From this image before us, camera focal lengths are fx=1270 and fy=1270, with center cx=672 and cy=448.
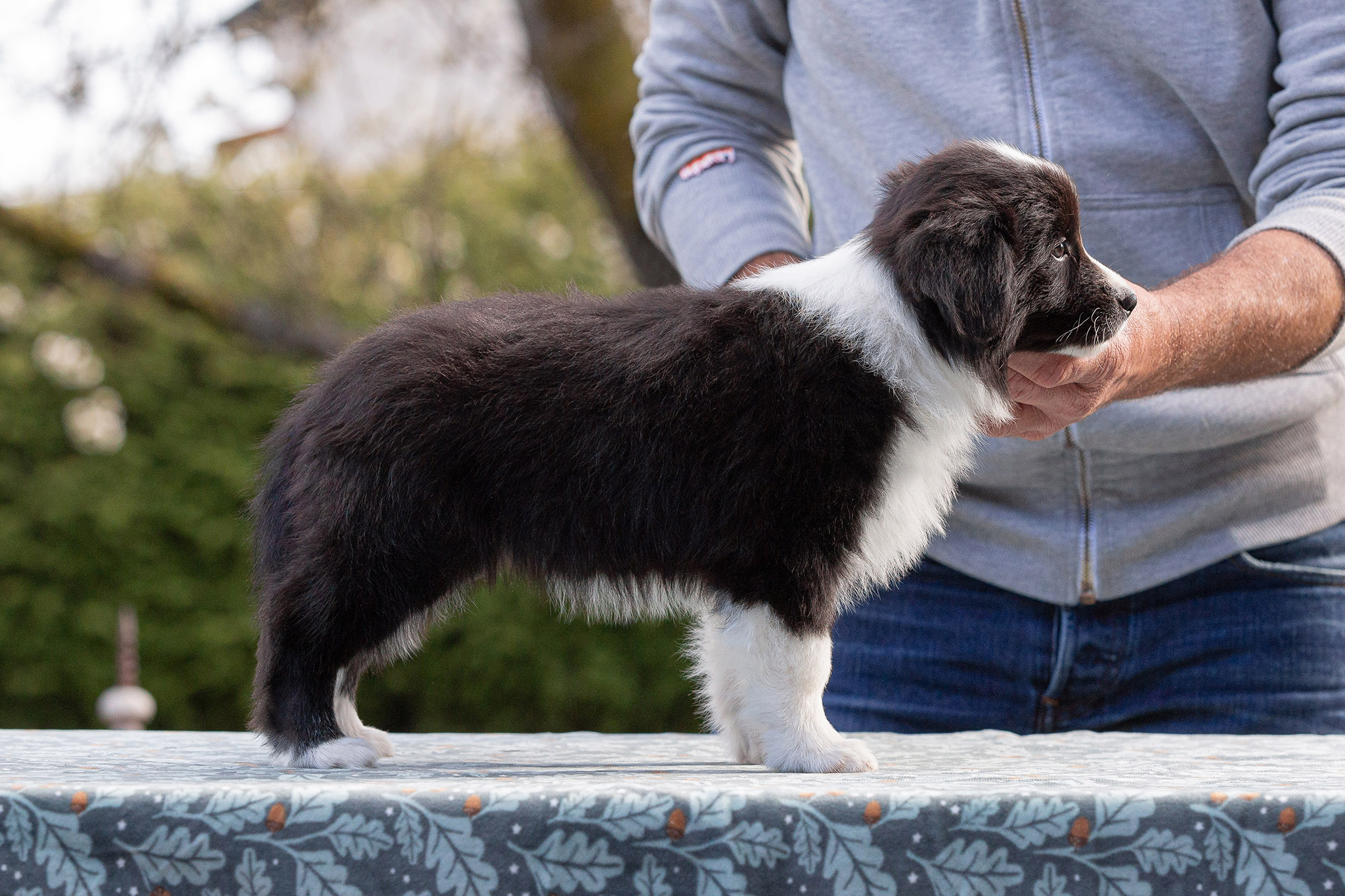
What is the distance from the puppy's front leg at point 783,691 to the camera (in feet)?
7.46

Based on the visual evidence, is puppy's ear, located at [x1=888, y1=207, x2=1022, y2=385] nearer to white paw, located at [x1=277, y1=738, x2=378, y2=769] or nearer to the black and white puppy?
the black and white puppy

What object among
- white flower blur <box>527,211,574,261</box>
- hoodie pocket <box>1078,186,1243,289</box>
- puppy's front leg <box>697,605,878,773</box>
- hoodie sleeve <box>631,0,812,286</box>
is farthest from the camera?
white flower blur <box>527,211,574,261</box>

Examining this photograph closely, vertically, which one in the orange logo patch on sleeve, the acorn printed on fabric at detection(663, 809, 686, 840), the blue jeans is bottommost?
the blue jeans

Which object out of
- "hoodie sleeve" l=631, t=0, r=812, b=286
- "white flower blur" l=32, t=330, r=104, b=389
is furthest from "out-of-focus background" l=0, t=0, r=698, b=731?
"hoodie sleeve" l=631, t=0, r=812, b=286

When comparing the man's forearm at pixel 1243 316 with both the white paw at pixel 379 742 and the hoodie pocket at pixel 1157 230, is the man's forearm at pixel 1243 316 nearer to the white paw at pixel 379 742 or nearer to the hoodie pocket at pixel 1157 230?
the hoodie pocket at pixel 1157 230

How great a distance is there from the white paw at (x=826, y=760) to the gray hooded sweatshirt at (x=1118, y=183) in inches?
35.5

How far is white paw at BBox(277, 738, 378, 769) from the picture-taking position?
228cm

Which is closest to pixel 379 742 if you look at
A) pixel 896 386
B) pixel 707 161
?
pixel 896 386

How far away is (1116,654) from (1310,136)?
1241 mm

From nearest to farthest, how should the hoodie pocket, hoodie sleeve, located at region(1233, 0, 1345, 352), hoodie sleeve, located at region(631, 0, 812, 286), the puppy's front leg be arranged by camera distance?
1. the puppy's front leg
2. hoodie sleeve, located at region(1233, 0, 1345, 352)
3. the hoodie pocket
4. hoodie sleeve, located at region(631, 0, 812, 286)

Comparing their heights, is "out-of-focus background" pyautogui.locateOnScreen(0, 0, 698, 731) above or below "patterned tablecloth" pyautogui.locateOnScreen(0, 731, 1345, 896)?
below

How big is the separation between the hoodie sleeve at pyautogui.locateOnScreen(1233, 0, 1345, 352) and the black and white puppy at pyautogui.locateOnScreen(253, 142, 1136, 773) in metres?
0.61

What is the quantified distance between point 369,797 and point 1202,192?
2335mm

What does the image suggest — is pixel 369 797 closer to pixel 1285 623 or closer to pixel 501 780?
Answer: pixel 501 780
